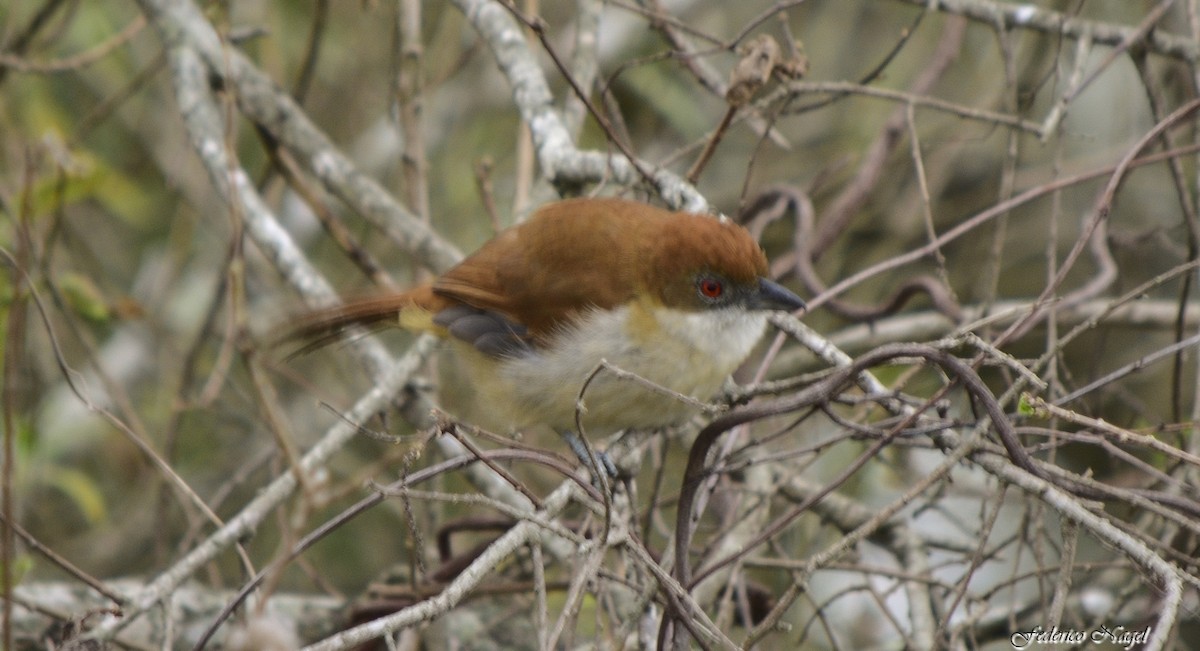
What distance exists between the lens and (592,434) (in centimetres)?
332

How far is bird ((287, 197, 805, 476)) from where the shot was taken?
3.02m

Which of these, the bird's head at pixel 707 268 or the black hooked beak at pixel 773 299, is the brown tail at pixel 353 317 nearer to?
the bird's head at pixel 707 268

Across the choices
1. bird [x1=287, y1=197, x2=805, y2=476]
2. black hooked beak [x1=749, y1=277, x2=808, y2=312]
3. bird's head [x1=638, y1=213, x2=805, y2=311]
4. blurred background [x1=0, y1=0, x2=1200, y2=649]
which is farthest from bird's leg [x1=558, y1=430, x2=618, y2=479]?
blurred background [x1=0, y1=0, x2=1200, y2=649]

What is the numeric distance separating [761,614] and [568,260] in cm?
115

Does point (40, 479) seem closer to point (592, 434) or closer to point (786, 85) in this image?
point (592, 434)

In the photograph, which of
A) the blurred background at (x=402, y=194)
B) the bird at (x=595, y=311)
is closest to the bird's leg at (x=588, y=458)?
the bird at (x=595, y=311)

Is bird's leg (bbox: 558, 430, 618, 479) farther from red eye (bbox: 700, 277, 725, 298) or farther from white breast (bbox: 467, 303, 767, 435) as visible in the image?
red eye (bbox: 700, 277, 725, 298)

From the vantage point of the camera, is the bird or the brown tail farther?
the brown tail

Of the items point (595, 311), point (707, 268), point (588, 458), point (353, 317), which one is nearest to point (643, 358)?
point (595, 311)

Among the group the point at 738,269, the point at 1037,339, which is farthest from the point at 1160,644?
the point at 1037,339

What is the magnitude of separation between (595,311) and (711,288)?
0.32 meters

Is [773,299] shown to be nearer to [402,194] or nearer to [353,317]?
[353,317]

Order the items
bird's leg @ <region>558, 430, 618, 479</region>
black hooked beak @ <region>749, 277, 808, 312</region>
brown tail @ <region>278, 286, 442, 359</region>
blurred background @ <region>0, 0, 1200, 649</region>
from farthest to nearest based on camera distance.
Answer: blurred background @ <region>0, 0, 1200, 649</region> → brown tail @ <region>278, 286, 442, 359</region> → black hooked beak @ <region>749, 277, 808, 312</region> → bird's leg @ <region>558, 430, 618, 479</region>

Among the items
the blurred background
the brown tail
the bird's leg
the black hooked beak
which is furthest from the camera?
the blurred background
